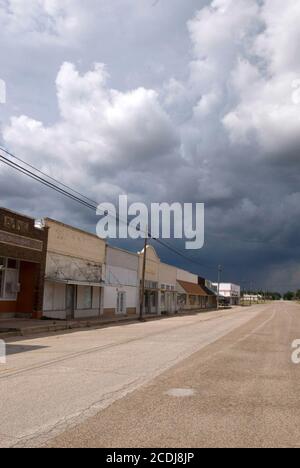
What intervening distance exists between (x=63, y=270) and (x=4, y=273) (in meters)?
5.02

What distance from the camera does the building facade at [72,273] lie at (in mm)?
30125

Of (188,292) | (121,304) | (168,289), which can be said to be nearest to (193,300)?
(188,292)

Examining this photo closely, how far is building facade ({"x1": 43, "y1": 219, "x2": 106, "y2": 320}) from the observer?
30.1 metres

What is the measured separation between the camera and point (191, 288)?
253ft

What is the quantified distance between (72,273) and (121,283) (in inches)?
428

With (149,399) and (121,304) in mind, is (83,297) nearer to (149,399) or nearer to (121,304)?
(121,304)

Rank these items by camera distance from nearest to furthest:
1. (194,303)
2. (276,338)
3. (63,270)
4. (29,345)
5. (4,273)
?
1. (29,345)
2. (276,338)
3. (4,273)
4. (63,270)
5. (194,303)

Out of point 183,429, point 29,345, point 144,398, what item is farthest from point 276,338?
point 183,429

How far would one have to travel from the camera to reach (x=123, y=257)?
44.8 meters

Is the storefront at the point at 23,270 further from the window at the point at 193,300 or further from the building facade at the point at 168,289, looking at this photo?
the window at the point at 193,300

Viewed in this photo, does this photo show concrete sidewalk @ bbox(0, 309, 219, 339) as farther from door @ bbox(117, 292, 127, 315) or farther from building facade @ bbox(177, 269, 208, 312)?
building facade @ bbox(177, 269, 208, 312)

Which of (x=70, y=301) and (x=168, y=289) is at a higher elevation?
(x=168, y=289)

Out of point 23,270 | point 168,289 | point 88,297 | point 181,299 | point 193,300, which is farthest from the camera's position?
point 193,300
